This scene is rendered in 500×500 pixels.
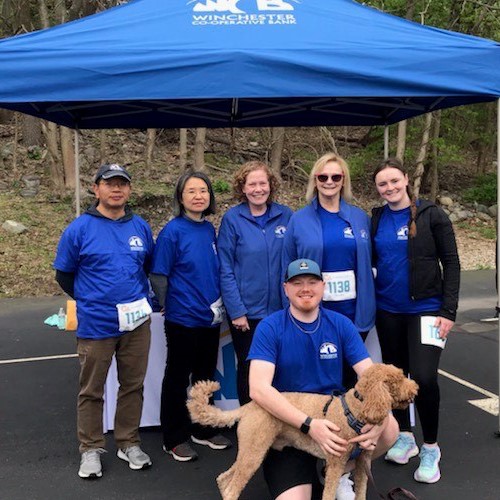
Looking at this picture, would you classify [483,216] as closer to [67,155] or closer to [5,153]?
[67,155]

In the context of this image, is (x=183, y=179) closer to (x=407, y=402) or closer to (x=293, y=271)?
(x=293, y=271)

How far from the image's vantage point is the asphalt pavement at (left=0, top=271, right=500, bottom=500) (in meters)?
3.30

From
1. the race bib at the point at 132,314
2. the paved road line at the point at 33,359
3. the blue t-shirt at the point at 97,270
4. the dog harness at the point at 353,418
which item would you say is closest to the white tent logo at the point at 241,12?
the blue t-shirt at the point at 97,270

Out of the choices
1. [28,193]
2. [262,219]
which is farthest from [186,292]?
[28,193]

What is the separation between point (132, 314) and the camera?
3309 mm

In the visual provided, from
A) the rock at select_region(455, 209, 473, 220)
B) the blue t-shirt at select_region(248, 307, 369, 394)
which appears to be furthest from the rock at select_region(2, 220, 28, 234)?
the rock at select_region(455, 209, 473, 220)

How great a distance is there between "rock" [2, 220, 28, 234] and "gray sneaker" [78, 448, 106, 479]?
29.0 ft

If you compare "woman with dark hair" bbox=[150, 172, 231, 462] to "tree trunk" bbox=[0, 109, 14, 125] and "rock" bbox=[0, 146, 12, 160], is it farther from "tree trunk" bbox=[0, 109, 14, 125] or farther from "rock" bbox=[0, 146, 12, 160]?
"tree trunk" bbox=[0, 109, 14, 125]

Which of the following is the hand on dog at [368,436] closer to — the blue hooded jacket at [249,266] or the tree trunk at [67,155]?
the blue hooded jacket at [249,266]

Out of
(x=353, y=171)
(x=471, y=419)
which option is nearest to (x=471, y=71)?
(x=471, y=419)

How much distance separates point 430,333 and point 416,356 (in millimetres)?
151

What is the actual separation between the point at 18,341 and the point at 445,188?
14.6 m

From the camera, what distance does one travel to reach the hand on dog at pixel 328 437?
2533 millimetres

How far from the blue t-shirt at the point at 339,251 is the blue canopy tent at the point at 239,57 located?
2.43ft
